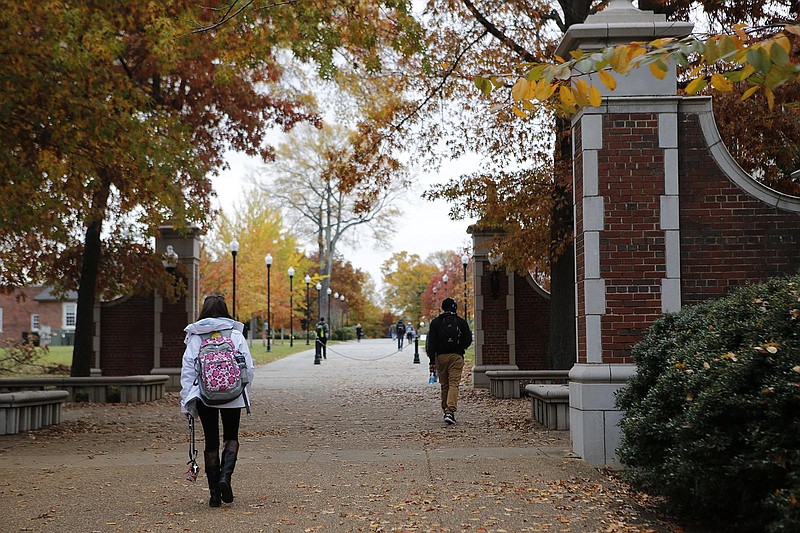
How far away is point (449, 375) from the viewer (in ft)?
46.3

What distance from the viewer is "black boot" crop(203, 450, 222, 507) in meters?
7.55

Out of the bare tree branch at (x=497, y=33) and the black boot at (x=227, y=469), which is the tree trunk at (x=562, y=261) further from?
the black boot at (x=227, y=469)

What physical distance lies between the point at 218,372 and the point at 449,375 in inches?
280

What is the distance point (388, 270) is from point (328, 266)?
60.4 metres

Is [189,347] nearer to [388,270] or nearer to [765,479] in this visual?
[765,479]

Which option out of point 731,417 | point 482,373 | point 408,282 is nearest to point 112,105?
point 731,417

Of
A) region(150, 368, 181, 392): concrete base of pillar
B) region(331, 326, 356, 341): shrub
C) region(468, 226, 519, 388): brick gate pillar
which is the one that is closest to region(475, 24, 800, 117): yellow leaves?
region(468, 226, 519, 388): brick gate pillar

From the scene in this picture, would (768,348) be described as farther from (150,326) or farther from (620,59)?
(150,326)

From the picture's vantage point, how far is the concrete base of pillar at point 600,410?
9352 mm

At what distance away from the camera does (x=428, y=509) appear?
7.33 meters

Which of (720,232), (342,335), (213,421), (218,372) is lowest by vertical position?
(342,335)

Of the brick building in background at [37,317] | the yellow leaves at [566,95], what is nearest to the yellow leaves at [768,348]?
the yellow leaves at [566,95]

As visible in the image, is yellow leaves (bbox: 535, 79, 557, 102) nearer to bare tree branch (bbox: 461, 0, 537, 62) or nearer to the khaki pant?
the khaki pant

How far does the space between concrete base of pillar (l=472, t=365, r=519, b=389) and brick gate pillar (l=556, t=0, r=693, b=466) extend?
38.6 ft
